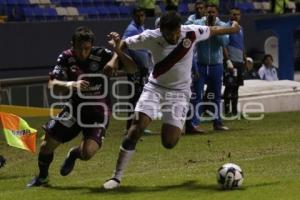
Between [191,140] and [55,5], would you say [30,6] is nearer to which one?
[55,5]

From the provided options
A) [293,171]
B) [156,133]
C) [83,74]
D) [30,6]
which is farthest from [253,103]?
[83,74]

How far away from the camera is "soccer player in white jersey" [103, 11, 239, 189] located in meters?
9.23

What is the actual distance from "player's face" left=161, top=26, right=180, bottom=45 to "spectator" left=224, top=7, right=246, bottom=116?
6.32m

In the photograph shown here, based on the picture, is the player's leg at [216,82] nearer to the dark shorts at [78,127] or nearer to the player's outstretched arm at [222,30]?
the player's outstretched arm at [222,30]

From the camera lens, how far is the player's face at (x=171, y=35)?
30.2ft

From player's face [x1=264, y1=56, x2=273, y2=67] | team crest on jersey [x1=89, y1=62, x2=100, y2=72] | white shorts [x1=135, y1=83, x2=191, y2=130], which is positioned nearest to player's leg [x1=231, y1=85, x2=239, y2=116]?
player's face [x1=264, y1=56, x2=273, y2=67]

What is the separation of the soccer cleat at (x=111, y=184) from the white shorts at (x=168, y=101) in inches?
31.8

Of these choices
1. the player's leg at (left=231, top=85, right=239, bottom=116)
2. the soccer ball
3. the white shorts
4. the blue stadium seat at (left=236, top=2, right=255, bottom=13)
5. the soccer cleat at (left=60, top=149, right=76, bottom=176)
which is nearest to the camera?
the soccer ball

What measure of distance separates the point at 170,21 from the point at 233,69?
7438 millimetres

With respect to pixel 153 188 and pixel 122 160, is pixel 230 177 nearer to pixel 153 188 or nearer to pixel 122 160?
pixel 153 188

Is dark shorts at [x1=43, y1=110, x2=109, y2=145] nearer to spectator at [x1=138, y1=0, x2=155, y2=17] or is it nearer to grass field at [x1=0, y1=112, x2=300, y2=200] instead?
grass field at [x1=0, y1=112, x2=300, y2=200]

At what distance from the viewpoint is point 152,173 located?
10352 mm

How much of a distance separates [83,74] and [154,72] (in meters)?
0.79

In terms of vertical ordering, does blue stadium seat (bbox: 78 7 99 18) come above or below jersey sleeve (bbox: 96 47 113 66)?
below
